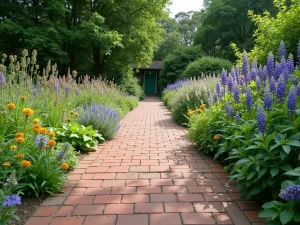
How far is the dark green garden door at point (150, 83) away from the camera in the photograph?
29266 mm

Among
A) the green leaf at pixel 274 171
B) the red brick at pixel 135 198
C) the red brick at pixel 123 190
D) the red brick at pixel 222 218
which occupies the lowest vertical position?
the red brick at pixel 123 190

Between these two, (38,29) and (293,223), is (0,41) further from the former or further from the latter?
(293,223)

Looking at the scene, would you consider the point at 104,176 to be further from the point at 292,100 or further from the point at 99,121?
the point at 292,100

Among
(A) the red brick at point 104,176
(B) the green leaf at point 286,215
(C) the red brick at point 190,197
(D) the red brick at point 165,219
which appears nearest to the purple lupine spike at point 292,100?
(B) the green leaf at point 286,215

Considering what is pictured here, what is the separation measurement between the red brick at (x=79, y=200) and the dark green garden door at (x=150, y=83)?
2685 cm

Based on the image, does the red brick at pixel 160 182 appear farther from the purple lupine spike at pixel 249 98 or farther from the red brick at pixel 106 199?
the purple lupine spike at pixel 249 98

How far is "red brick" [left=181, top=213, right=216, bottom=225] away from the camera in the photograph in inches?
83.0

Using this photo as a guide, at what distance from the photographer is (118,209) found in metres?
2.33

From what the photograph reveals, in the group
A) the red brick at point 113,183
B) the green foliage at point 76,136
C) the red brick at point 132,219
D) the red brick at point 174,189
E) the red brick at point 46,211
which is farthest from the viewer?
the green foliage at point 76,136

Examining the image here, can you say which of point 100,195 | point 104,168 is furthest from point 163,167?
point 100,195

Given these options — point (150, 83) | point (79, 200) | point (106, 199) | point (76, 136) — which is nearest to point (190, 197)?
point (106, 199)

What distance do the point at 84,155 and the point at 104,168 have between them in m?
0.76

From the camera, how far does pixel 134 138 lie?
541 cm

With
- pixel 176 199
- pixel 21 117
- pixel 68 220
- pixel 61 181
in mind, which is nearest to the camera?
pixel 68 220
